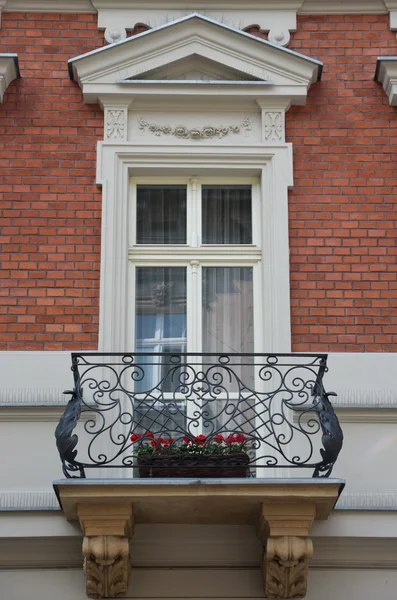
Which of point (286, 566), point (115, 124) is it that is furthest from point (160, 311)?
point (286, 566)

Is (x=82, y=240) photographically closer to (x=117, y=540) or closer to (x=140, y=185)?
(x=140, y=185)

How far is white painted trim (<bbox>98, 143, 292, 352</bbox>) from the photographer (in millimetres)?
8805

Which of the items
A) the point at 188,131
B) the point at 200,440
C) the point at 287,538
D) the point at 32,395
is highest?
the point at 188,131

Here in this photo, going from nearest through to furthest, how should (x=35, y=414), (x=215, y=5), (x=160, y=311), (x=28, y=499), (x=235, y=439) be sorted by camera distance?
1. (x=235, y=439)
2. (x=28, y=499)
3. (x=35, y=414)
4. (x=160, y=311)
5. (x=215, y=5)

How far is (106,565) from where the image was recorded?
771cm

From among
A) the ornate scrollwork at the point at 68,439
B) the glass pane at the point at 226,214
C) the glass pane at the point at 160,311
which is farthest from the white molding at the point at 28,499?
the glass pane at the point at 226,214

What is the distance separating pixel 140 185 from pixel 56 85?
1079 mm

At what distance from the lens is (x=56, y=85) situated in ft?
31.3

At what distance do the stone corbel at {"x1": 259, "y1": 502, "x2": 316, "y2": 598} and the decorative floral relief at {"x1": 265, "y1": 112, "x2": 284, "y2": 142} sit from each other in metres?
3.16

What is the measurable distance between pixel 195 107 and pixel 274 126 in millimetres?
666

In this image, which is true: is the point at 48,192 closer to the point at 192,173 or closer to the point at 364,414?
the point at 192,173

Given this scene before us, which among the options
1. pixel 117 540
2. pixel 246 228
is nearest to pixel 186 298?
pixel 246 228

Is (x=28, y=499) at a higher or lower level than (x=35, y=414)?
lower

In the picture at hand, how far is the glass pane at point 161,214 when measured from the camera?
937cm
